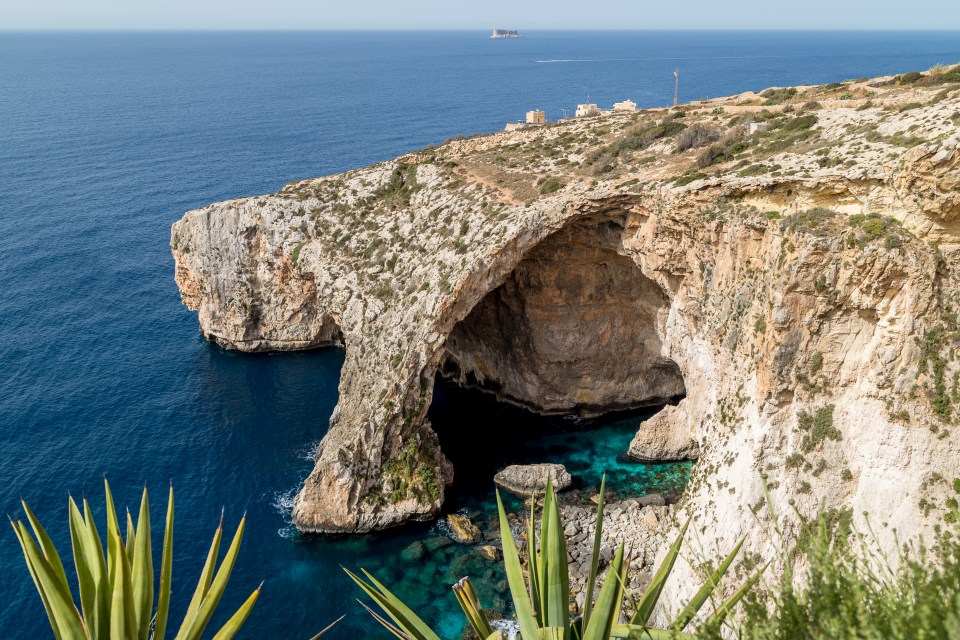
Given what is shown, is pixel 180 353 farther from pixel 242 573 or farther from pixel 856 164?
pixel 856 164

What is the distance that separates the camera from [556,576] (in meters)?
12.7

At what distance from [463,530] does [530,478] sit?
5181 mm

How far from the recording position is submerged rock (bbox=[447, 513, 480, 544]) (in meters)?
33.2

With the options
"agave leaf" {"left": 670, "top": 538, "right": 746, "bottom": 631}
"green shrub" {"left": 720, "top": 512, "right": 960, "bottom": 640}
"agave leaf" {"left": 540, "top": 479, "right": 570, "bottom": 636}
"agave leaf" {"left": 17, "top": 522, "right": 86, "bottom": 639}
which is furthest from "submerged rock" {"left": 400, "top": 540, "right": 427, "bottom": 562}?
"green shrub" {"left": 720, "top": 512, "right": 960, "bottom": 640}

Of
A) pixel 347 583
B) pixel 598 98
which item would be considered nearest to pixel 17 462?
pixel 347 583

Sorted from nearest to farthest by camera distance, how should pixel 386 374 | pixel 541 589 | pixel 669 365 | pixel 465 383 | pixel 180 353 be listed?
1. pixel 541 589
2. pixel 386 374
3. pixel 669 365
4. pixel 465 383
5. pixel 180 353

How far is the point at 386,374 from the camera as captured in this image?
36.2 m

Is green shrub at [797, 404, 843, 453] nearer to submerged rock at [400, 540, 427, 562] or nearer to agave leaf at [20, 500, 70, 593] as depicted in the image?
submerged rock at [400, 540, 427, 562]

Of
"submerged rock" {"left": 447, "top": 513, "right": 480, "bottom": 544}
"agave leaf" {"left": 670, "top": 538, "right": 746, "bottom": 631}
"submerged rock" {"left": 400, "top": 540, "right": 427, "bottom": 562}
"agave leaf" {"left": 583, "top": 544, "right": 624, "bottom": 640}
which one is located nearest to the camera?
"agave leaf" {"left": 670, "top": 538, "right": 746, "bottom": 631}

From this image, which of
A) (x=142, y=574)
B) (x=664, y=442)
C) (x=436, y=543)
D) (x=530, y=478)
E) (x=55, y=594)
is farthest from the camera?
(x=664, y=442)

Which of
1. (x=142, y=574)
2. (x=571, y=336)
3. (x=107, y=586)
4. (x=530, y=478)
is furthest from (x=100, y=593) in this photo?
(x=571, y=336)

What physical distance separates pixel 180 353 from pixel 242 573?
25486 millimetres

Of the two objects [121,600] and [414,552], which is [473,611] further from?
[414,552]

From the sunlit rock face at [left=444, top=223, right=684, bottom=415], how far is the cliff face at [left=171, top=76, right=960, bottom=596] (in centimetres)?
15
